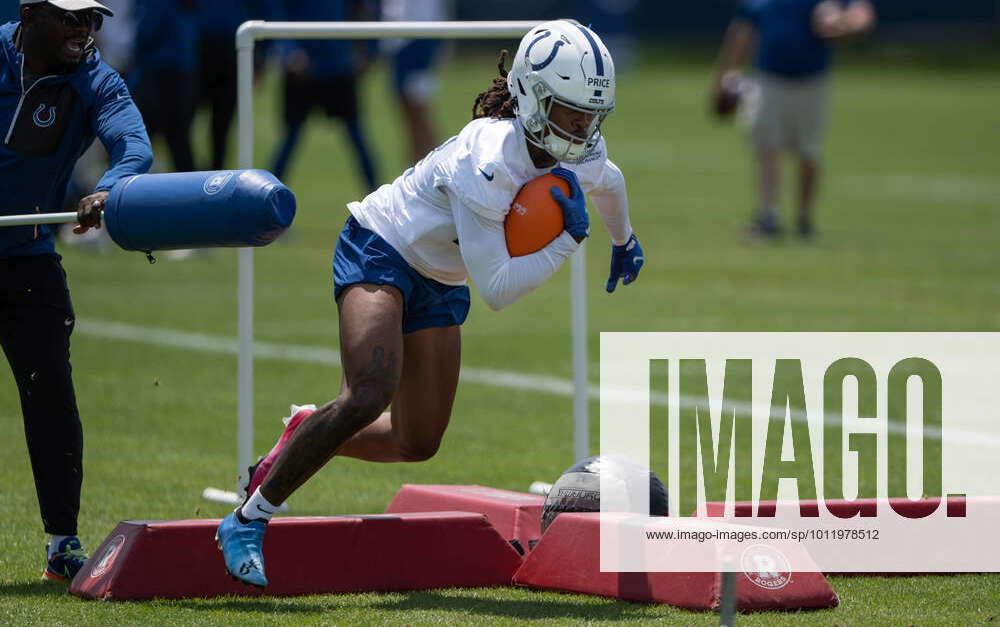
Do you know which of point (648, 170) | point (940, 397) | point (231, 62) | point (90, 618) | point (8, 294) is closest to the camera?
point (90, 618)

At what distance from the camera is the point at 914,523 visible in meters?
6.30

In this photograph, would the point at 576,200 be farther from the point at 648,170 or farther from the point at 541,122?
the point at 648,170

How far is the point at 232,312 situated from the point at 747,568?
7.94 m

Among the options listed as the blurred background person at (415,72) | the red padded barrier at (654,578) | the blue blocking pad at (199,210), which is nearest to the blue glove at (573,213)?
the blue blocking pad at (199,210)

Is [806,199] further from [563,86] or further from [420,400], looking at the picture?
[563,86]

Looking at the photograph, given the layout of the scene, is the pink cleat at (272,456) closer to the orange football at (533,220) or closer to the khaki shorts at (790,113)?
the orange football at (533,220)

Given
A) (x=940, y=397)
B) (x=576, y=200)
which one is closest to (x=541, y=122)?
(x=576, y=200)

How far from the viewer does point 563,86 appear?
18.9 feet

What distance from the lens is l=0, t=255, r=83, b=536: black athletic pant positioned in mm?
6164

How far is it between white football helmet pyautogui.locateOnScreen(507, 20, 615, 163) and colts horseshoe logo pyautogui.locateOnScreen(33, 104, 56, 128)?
1.69 meters

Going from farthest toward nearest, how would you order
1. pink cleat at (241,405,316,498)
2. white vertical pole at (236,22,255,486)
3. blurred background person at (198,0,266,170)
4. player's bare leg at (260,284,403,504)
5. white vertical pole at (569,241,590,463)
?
1. blurred background person at (198,0,266,170)
2. white vertical pole at (569,241,590,463)
3. white vertical pole at (236,22,255,486)
4. pink cleat at (241,405,316,498)
5. player's bare leg at (260,284,403,504)

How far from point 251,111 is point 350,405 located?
1.96 meters

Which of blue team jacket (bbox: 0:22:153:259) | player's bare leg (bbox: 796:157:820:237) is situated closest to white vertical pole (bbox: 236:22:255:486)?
blue team jacket (bbox: 0:22:153:259)

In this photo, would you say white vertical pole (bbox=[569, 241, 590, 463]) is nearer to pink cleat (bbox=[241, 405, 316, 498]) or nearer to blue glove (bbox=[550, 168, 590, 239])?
pink cleat (bbox=[241, 405, 316, 498])
